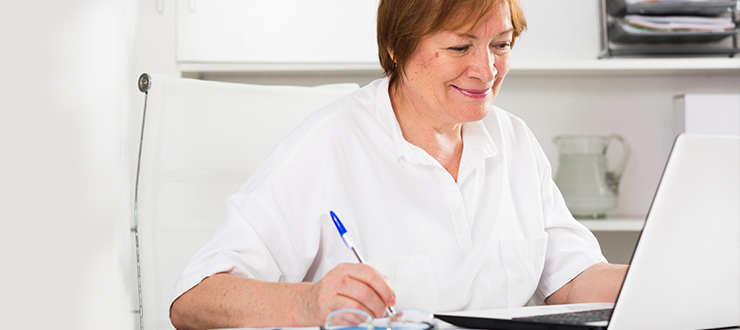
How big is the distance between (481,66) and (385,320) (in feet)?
1.74

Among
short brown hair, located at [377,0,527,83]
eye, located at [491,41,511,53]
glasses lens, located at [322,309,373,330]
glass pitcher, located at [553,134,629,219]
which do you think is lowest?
glass pitcher, located at [553,134,629,219]

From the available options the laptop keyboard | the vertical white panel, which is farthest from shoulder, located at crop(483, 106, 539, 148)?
the vertical white panel

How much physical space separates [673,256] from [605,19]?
1.61 meters

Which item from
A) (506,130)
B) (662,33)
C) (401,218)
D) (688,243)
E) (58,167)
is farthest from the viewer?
(662,33)

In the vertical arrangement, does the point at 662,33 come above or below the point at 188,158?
above

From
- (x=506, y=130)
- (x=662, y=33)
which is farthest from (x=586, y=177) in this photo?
(x=506, y=130)

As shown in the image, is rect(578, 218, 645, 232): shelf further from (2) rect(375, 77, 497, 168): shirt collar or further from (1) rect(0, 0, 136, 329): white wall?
(1) rect(0, 0, 136, 329): white wall

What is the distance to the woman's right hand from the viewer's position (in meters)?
0.67

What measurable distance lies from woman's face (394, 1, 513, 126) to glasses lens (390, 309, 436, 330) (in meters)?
0.50

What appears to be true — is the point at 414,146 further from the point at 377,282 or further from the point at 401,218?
the point at 377,282

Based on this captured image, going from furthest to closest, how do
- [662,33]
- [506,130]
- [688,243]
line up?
[662,33] → [506,130] → [688,243]

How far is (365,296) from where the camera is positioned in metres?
0.67

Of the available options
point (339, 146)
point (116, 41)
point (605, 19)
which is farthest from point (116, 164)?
point (605, 19)

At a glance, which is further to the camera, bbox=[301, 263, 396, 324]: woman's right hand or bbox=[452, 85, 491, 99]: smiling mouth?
bbox=[452, 85, 491, 99]: smiling mouth
